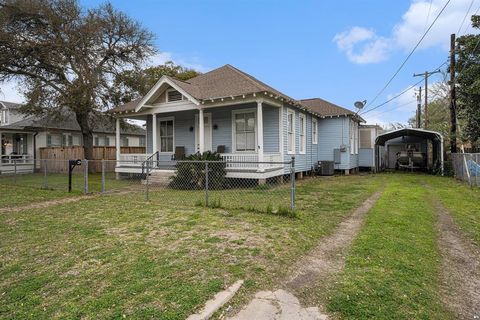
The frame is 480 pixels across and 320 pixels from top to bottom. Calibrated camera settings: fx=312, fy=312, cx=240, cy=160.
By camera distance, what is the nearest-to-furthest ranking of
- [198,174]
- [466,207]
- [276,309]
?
1. [276,309]
2. [466,207]
3. [198,174]

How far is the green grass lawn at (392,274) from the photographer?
303cm

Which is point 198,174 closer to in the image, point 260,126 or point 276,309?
point 260,126

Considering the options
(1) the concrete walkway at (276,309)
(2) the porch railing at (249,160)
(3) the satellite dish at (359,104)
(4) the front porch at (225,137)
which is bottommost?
(1) the concrete walkway at (276,309)

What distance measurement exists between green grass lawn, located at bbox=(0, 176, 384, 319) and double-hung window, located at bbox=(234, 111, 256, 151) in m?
6.56

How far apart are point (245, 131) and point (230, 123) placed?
0.90 m

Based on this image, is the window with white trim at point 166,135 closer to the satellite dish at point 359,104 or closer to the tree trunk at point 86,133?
the tree trunk at point 86,133

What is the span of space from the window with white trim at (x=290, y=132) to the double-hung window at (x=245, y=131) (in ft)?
5.55

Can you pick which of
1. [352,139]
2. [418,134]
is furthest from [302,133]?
[418,134]

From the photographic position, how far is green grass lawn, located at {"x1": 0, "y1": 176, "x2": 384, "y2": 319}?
3.13m

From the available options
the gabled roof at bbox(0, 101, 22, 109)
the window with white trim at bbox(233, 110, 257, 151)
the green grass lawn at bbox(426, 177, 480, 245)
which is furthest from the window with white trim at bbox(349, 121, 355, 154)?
the gabled roof at bbox(0, 101, 22, 109)

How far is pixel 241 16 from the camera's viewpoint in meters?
17.0

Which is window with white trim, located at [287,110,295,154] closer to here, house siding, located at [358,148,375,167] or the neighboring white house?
house siding, located at [358,148,375,167]

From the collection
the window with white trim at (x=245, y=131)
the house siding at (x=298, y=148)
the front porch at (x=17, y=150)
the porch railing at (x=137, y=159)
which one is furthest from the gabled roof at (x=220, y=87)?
the front porch at (x=17, y=150)

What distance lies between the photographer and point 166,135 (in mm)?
16391
